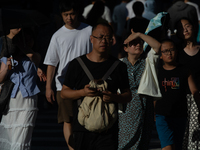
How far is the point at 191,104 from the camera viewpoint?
6.85m

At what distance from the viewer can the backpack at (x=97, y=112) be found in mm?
4492

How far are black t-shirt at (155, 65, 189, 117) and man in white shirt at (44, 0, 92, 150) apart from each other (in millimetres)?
1233

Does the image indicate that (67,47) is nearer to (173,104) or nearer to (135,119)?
(135,119)

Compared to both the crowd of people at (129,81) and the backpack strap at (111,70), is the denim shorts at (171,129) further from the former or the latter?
the backpack strap at (111,70)

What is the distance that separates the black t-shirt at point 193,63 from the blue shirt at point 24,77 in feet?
7.91

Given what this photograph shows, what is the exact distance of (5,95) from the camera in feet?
19.8

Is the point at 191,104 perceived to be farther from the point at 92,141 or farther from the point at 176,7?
the point at 176,7

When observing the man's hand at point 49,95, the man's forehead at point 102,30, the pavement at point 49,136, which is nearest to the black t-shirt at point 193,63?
the pavement at point 49,136

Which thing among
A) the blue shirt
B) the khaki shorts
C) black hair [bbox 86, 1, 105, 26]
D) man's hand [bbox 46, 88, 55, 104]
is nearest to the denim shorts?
the khaki shorts

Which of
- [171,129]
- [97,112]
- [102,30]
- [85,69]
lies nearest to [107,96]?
[97,112]

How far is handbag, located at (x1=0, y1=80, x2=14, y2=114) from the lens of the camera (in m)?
6.02

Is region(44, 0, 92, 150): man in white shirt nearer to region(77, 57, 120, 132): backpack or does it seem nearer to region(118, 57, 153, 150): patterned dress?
region(118, 57, 153, 150): patterned dress

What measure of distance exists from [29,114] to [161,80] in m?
1.99

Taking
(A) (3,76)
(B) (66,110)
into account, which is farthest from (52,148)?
(A) (3,76)
